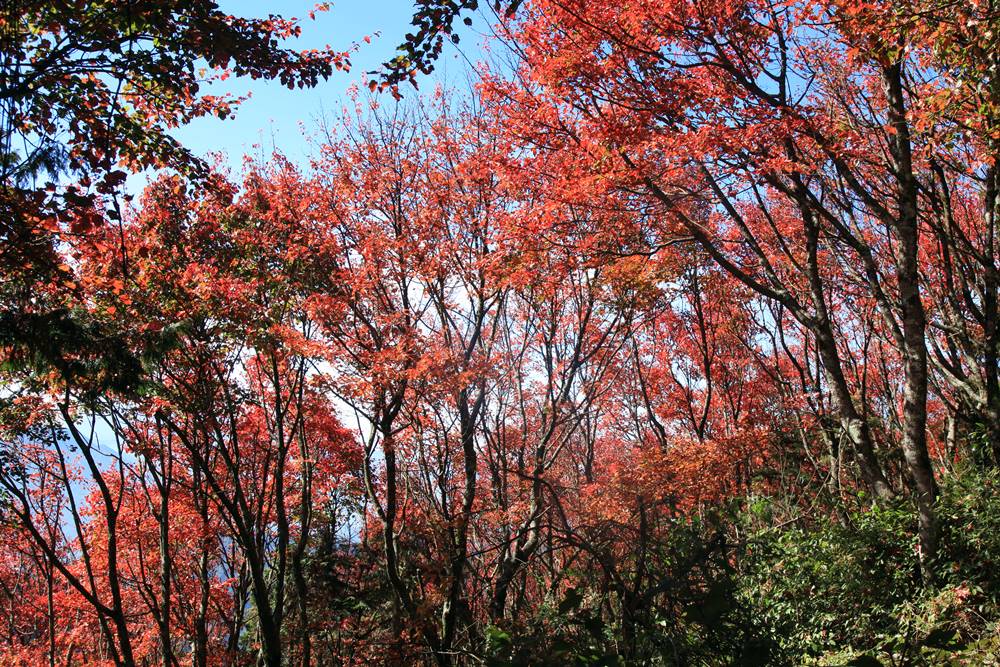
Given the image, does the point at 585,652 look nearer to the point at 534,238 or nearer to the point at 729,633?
the point at 729,633

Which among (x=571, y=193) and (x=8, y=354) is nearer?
(x=8, y=354)

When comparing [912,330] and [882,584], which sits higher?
[912,330]

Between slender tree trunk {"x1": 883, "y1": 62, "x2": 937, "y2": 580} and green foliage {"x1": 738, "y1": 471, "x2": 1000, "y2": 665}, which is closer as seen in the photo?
green foliage {"x1": 738, "y1": 471, "x2": 1000, "y2": 665}

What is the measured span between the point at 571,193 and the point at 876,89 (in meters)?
3.82

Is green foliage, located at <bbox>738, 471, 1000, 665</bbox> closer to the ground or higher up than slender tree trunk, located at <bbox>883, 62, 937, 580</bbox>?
closer to the ground

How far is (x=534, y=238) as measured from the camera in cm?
820

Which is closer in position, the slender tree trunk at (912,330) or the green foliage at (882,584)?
the green foliage at (882,584)

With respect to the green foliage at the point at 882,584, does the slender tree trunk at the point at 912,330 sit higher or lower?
higher

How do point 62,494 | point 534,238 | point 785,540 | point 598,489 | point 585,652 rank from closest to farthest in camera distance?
point 585,652 < point 785,540 < point 534,238 < point 598,489 < point 62,494

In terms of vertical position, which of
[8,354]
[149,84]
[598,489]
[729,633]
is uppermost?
[149,84]

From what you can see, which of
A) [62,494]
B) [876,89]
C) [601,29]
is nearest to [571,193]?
[601,29]

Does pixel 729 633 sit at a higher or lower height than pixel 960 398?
lower

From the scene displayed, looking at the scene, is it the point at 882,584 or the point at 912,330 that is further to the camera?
the point at 882,584

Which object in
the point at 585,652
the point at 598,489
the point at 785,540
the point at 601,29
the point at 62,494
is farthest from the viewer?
the point at 62,494
